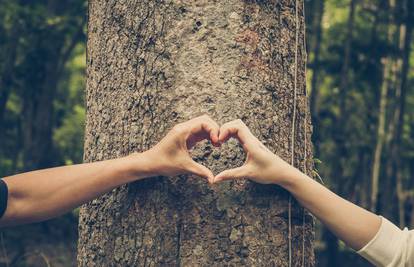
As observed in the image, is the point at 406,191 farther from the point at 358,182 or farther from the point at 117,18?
the point at 117,18

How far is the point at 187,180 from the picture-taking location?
8.02 feet

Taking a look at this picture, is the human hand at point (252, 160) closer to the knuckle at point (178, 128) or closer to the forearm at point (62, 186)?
the knuckle at point (178, 128)

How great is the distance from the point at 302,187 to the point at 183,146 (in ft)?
1.68

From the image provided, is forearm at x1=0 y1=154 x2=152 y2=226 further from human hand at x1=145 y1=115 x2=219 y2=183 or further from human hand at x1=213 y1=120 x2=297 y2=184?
human hand at x1=213 y1=120 x2=297 y2=184

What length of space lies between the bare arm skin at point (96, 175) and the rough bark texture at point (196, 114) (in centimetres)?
14

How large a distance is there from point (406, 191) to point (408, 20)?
17.2 feet

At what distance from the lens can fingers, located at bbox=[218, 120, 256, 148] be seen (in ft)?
7.45

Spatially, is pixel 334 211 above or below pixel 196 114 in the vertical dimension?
below

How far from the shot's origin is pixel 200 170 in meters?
2.27

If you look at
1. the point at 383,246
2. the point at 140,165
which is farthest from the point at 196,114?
the point at 383,246

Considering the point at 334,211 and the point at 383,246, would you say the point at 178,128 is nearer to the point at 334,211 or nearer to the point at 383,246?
the point at 334,211

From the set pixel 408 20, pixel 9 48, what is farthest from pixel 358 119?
pixel 9 48

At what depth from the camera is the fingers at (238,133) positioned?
2271mm

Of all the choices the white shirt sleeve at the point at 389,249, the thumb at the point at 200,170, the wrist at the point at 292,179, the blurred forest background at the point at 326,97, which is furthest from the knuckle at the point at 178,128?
the blurred forest background at the point at 326,97
